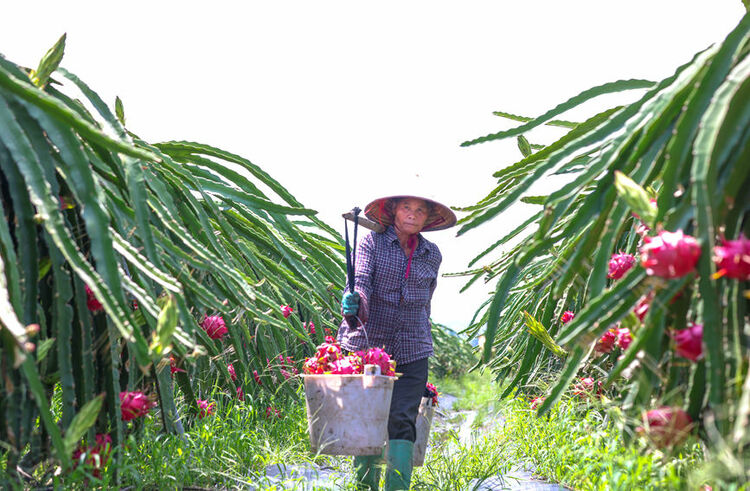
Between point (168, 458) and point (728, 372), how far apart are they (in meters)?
2.26

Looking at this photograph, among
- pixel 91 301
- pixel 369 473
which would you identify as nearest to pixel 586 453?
pixel 369 473

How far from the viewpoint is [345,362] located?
314 cm

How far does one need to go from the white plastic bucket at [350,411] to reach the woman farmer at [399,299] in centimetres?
58

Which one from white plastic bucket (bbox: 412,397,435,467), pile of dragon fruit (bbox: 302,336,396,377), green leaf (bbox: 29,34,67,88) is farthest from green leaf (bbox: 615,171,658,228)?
white plastic bucket (bbox: 412,397,435,467)

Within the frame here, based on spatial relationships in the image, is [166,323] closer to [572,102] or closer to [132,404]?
[132,404]

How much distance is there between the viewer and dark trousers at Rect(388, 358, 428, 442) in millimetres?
3604

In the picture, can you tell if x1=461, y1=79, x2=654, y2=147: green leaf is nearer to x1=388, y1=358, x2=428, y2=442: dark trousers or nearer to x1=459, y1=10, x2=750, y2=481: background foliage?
x1=459, y1=10, x2=750, y2=481: background foliage

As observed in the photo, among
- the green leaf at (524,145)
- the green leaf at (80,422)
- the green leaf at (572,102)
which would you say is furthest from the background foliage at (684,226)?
the green leaf at (524,145)

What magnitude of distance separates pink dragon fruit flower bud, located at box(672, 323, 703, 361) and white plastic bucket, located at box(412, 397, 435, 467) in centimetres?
244

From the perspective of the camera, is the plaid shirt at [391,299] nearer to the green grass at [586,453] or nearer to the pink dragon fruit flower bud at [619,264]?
the green grass at [586,453]

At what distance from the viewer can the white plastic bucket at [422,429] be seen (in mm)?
4004

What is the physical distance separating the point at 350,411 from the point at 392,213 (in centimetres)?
131

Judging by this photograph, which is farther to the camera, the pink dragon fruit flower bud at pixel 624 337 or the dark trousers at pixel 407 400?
the dark trousers at pixel 407 400

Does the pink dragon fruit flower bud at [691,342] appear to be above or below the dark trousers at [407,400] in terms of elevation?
above
